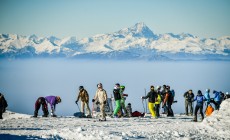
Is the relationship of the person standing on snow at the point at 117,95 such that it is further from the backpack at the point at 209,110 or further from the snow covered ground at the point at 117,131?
the backpack at the point at 209,110

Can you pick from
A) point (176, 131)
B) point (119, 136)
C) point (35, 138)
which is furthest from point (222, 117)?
point (35, 138)

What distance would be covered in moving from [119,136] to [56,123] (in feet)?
18.9

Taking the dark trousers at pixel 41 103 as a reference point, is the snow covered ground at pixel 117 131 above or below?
below

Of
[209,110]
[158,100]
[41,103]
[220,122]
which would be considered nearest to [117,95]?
[158,100]

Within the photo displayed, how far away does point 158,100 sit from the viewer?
73.6ft

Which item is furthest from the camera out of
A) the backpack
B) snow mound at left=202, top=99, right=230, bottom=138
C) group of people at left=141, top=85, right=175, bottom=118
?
the backpack

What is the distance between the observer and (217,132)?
1488 cm

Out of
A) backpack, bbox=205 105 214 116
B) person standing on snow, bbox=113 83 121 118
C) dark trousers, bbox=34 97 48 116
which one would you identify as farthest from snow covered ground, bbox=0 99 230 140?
backpack, bbox=205 105 214 116

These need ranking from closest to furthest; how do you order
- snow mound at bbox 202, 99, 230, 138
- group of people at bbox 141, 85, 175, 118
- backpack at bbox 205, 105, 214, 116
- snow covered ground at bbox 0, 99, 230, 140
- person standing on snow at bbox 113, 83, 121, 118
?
snow covered ground at bbox 0, 99, 230, 140
snow mound at bbox 202, 99, 230, 138
person standing on snow at bbox 113, 83, 121, 118
group of people at bbox 141, 85, 175, 118
backpack at bbox 205, 105, 214, 116

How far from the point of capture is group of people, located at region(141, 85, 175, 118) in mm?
21578

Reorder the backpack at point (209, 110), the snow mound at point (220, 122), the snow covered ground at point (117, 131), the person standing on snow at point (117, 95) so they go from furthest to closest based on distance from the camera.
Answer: the backpack at point (209, 110) → the person standing on snow at point (117, 95) → the snow mound at point (220, 122) → the snow covered ground at point (117, 131)

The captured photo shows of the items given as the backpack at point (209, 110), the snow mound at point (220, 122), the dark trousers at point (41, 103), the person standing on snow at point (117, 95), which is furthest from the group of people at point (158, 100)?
the dark trousers at point (41, 103)

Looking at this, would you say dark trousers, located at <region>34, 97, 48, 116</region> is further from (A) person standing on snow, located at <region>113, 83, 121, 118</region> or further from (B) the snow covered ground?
(A) person standing on snow, located at <region>113, 83, 121, 118</region>

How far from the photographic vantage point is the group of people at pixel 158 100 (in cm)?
2158
